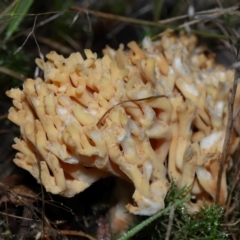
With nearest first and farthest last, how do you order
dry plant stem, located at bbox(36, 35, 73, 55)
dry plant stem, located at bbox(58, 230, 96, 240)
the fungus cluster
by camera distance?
1. the fungus cluster
2. dry plant stem, located at bbox(58, 230, 96, 240)
3. dry plant stem, located at bbox(36, 35, 73, 55)

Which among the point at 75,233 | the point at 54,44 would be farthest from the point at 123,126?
the point at 54,44

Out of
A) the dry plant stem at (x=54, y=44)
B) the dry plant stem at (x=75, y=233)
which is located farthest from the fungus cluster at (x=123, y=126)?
the dry plant stem at (x=54, y=44)

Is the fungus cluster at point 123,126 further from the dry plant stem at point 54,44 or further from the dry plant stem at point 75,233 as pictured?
the dry plant stem at point 54,44

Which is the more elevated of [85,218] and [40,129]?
[40,129]

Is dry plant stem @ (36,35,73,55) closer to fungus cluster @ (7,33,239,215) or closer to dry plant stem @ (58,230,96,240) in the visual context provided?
fungus cluster @ (7,33,239,215)

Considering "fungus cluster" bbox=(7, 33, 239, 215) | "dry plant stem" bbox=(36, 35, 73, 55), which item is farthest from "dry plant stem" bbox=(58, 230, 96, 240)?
"dry plant stem" bbox=(36, 35, 73, 55)

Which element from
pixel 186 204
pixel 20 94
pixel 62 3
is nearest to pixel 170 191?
pixel 186 204

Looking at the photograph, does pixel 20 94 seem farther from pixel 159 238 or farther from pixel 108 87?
pixel 159 238

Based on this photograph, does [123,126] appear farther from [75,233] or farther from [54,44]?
[54,44]
